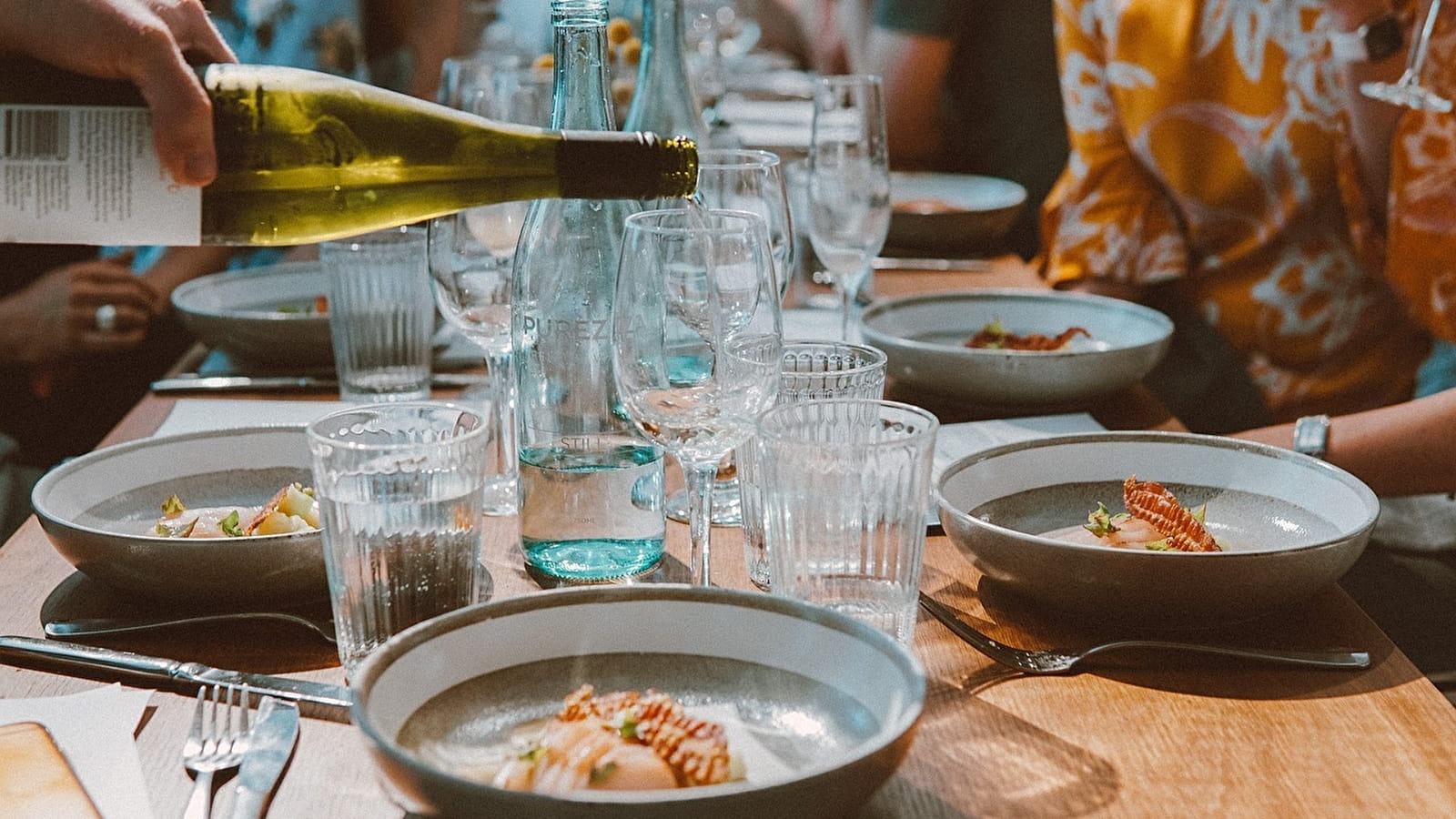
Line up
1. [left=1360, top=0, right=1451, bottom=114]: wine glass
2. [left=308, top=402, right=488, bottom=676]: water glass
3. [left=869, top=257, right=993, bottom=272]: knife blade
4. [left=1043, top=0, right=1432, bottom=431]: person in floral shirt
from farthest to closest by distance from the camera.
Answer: [left=869, top=257, right=993, bottom=272]: knife blade, [left=1043, top=0, right=1432, bottom=431]: person in floral shirt, [left=1360, top=0, right=1451, bottom=114]: wine glass, [left=308, top=402, right=488, bottom=676]: water glass

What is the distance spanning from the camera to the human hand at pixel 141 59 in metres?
0.82

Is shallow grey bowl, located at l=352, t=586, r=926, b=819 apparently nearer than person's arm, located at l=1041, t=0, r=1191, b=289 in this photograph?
Yes

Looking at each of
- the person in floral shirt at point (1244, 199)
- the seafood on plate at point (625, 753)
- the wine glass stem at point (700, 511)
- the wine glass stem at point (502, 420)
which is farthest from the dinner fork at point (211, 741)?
the person in floral shirt at point (1244, 199)

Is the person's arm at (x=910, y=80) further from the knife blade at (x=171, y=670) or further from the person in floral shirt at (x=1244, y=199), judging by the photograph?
Answer: the knife blade at (x=171, y=670)

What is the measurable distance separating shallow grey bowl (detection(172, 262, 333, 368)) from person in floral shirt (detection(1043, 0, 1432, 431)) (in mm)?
1183

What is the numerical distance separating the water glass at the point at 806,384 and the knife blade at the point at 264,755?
318mm

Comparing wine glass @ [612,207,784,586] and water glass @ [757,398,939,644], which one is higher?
wine glass @ [612,207,784,586]

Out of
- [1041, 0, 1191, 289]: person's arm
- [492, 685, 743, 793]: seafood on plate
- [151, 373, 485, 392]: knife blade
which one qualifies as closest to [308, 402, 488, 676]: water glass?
[492, 685, 743, 793]: seafood on plate

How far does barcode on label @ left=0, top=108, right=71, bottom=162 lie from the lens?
0.85 metres

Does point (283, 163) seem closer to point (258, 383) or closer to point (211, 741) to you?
point (211, 741)

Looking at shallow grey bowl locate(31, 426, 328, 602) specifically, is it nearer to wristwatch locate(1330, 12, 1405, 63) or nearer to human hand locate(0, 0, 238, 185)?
human hand locate(0, 0, 238, 185)

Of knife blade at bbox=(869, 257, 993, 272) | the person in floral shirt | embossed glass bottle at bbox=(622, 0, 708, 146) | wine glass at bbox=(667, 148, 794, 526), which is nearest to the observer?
wine glass at bbox=(667, 148, 794, 526)

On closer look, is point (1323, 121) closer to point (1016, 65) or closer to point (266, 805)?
point (1016, 65)

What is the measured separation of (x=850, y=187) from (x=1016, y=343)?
25 centimetres
